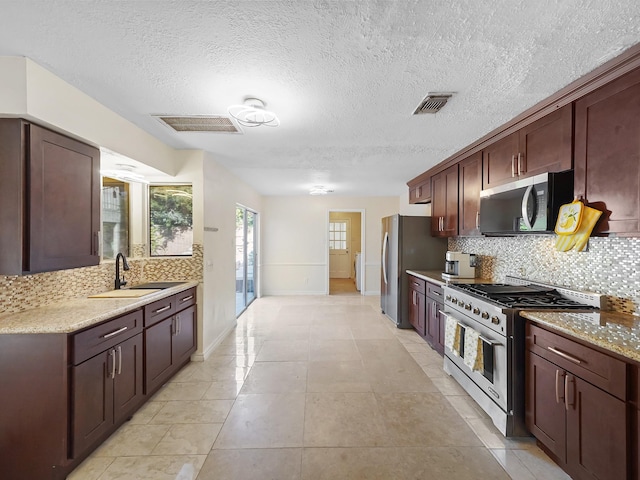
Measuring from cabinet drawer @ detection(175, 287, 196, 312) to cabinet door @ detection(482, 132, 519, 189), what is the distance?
332 cm

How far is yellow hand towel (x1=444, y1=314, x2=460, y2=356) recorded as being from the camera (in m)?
2.62

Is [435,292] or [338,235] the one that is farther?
[338,235]

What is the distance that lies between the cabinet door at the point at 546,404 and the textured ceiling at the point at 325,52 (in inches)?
71.0

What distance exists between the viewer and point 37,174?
1.75 metres

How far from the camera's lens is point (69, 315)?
1.85 meters

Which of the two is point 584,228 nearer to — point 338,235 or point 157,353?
point 157,353

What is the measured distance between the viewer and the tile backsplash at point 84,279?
1.93 m

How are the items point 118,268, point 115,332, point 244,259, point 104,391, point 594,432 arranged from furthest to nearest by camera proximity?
1. point 244,259
2. point 118,268
3. point 115,332
4. point 104,391
5. point 594,432

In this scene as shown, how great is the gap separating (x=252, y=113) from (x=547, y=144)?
2232 mm

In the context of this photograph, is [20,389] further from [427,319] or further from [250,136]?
[427,319]

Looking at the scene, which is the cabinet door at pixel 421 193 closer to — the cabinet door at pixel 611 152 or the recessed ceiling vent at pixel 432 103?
the recessed ceiling vent at pixel 432 103

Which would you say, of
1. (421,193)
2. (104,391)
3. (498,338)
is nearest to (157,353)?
(104,391)

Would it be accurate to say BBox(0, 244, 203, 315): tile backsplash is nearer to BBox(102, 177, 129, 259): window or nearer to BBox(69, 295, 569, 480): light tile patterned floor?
BBox(102, 177, 129, 259): window

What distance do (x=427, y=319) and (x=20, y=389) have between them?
380 cm
